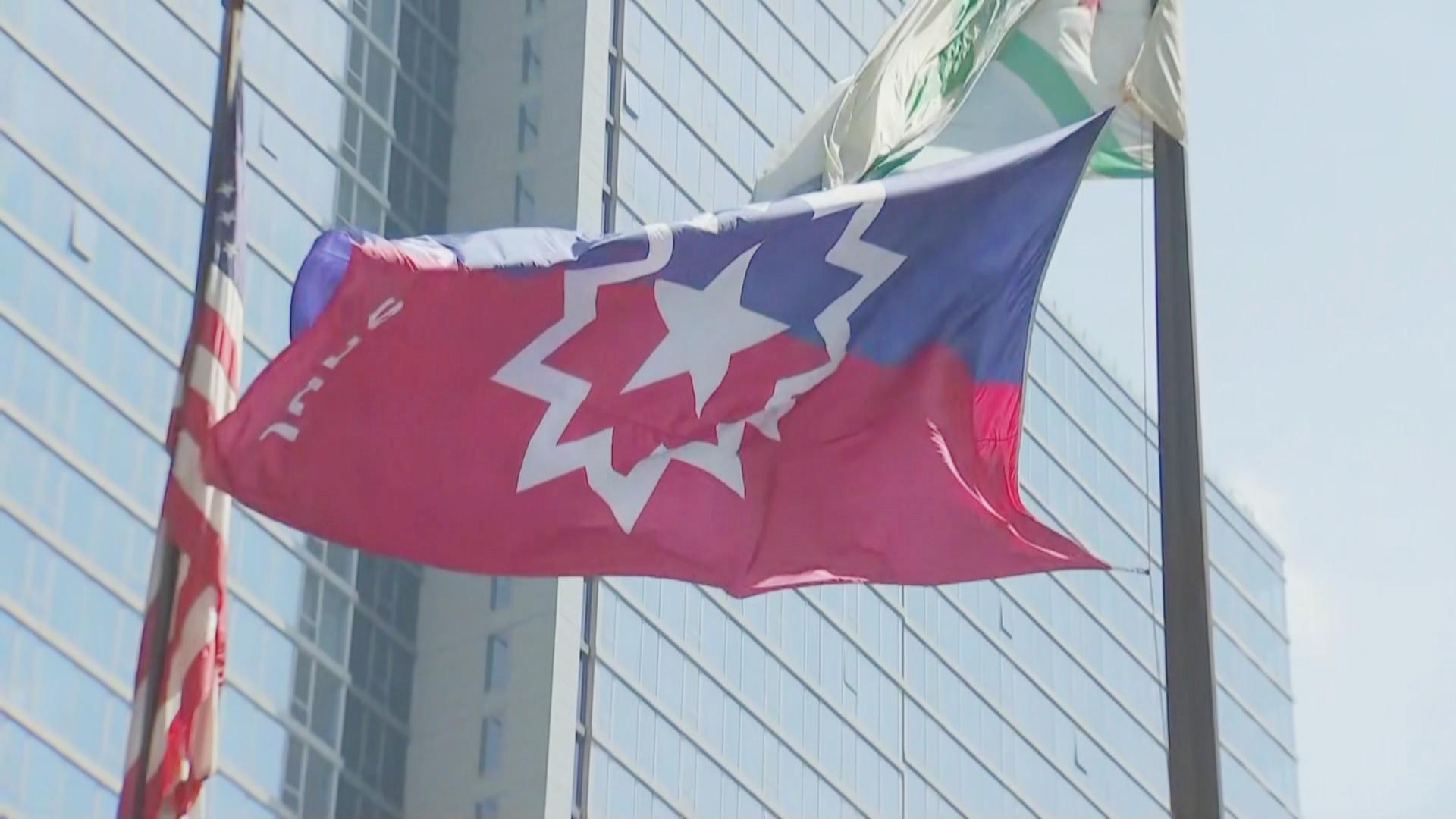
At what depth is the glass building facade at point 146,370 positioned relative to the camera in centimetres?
6062

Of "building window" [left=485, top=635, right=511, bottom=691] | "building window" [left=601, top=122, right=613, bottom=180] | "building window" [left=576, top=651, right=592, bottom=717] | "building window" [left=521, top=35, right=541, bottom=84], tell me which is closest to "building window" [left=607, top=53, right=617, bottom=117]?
"building window" [left=601, top=122, right=613, bottom=180]

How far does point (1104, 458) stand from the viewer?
326 ft

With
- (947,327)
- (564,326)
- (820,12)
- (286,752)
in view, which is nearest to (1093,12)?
(947,327)

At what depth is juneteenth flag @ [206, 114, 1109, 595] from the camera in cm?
1580

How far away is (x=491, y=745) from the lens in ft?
232

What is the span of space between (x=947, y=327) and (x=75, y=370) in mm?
47823

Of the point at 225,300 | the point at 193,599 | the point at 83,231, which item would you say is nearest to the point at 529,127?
the point at 83,231

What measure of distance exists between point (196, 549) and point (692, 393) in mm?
2813

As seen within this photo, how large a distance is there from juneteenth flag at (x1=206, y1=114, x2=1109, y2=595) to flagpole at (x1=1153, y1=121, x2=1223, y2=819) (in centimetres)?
152

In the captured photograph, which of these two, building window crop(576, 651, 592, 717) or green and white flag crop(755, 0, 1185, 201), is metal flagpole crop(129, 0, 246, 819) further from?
building window crop(576, 651, 592, 717)

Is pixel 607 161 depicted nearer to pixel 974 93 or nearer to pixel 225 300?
pixel 974 93

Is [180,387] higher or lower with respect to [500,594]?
lower

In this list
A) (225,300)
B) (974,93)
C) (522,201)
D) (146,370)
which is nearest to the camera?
(225,300)

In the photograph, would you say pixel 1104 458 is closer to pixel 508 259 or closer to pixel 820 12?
pixel 820 12
